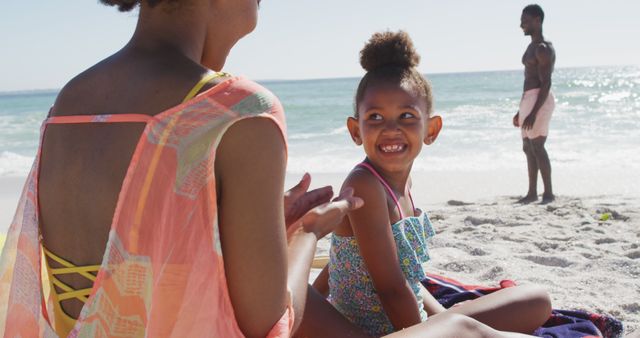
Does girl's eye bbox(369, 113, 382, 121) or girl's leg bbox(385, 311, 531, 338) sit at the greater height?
girl's eye bbox(369, 113, 382, 121)

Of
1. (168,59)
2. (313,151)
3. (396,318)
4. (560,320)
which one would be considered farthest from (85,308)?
(313,151)

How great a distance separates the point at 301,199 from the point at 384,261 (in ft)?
2.04

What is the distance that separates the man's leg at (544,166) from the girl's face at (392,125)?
4012 mm

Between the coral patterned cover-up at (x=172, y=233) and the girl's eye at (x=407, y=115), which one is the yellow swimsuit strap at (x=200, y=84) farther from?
the girl's eye at (x=407, y=115)

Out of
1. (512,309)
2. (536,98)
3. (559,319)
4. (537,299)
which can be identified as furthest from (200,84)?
(536,98)

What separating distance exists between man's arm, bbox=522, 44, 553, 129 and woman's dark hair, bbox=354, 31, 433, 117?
406cm

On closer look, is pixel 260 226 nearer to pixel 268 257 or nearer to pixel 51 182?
pixel 268 257

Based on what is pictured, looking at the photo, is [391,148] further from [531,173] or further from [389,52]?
[531,173]

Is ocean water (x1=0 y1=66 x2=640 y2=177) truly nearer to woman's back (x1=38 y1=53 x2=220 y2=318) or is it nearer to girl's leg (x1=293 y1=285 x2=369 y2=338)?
girl's leg (x1=293 y1=285 x2=369 y2=338)

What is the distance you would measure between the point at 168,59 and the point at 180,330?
1.76ft

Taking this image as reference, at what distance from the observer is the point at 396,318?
2311mm

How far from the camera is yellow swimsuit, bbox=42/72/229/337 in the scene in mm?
1318

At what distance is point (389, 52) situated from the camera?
2.62 m

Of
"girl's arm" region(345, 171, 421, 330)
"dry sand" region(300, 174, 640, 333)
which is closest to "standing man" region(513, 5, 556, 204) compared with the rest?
"dry sand" region(300, 174, 640, 333)
